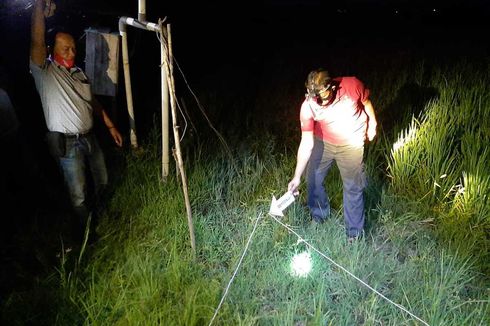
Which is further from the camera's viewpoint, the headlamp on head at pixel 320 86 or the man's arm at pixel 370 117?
the man's arm at pixel 370 117

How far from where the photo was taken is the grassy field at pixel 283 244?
2742mm

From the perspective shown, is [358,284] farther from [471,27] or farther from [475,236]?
[471,27]

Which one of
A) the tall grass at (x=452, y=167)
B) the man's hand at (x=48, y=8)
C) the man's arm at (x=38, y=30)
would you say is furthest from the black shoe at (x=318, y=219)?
the man's hand at (x=48, y=8)

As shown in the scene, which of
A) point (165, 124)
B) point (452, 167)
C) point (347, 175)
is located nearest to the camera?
point (347, 175)

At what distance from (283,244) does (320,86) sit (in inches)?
45.4

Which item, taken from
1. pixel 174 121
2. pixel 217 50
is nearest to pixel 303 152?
pixel 174 121

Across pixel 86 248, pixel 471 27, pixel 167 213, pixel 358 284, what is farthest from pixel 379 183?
pixel 471 27

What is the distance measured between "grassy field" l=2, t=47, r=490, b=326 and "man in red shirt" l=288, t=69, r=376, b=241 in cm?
26

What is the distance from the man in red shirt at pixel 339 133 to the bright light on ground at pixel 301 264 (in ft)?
1.41

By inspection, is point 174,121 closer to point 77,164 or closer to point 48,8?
point 77,164

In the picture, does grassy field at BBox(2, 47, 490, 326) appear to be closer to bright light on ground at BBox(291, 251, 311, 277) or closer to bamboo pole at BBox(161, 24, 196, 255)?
bright light on ground at BBox(291, 251, 311, 277)

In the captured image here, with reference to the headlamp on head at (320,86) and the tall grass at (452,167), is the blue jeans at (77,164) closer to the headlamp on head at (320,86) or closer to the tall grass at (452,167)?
the headlamp on head at (320,86)

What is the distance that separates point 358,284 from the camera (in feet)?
9.82

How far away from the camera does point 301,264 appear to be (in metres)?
3.12
